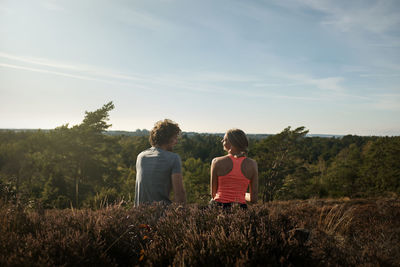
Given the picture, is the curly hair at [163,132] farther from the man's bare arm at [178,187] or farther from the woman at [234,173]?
the woman at [234,173]

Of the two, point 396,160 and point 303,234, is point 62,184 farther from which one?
point 396,160

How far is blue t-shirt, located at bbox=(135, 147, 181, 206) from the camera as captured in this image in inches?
144

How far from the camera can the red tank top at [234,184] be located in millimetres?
3883

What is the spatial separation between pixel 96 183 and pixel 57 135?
6217 millimetres

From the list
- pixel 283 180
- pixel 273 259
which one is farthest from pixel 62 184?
pixel 273 259

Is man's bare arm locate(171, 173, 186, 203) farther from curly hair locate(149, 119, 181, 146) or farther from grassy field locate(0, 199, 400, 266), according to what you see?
curly hair locate(149, 119, 181, 146)

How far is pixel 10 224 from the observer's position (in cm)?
290

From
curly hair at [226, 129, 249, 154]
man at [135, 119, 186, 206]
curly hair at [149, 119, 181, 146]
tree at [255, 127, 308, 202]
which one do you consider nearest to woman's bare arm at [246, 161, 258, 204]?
curly hair at [226, 129, 249, 154]

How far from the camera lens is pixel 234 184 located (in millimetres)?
3891

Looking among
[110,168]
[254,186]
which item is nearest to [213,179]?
[254,186]

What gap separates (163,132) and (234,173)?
1141 millimetres

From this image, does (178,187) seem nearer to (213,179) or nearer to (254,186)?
(213,179)

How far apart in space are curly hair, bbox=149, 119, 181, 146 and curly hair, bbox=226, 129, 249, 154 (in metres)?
0.77

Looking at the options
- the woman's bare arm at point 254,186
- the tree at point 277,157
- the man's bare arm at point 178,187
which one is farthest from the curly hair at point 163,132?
the tree at point 277,157
